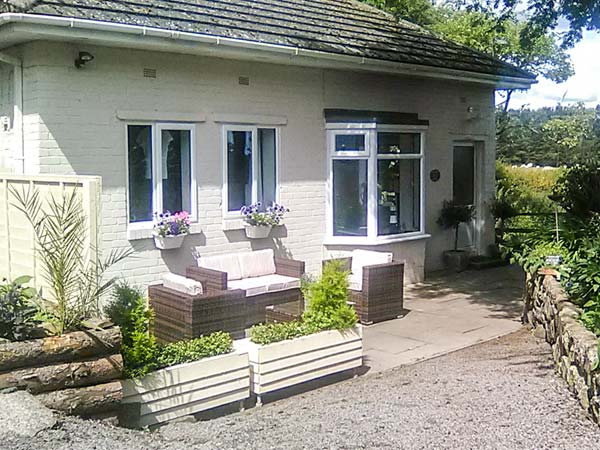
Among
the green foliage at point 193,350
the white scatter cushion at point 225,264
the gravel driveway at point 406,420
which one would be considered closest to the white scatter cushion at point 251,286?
the white scatter cushion at point 225,264

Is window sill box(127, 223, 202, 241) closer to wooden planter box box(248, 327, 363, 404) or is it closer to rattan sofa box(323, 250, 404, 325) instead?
rattan sofa box(323, 250, 404, 325)

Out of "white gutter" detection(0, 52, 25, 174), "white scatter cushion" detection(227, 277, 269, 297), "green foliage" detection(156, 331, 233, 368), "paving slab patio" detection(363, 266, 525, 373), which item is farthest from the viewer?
"white scatter cushion" detection(227, 277, 269, 297)

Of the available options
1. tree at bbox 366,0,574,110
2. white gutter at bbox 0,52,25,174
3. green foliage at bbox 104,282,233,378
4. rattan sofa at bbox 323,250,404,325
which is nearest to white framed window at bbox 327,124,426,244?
rattan sofa at bbox 323,250,404,325

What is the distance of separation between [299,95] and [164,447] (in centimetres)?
786

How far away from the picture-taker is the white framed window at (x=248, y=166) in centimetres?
1074

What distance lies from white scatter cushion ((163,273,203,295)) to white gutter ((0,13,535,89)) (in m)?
2.94

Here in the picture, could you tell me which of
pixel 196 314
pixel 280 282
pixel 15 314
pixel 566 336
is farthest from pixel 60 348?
pixel 280 282

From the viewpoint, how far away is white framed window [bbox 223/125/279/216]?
10.7 metres

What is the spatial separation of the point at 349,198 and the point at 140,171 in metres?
3.81

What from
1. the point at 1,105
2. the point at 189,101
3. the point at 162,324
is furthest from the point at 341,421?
the point at 1,105

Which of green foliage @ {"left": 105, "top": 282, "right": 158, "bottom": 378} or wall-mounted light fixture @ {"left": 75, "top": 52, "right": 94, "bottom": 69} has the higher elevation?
wall-mounted light fixture @ {"left": 75, "top": 52, "right": 94, "bottom": 69}

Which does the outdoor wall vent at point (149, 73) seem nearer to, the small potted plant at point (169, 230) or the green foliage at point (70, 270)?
the small potted plant at point (169, 230)

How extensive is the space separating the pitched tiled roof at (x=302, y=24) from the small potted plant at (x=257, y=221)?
2.40 metres

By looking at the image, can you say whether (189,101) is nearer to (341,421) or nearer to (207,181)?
(207,181)
